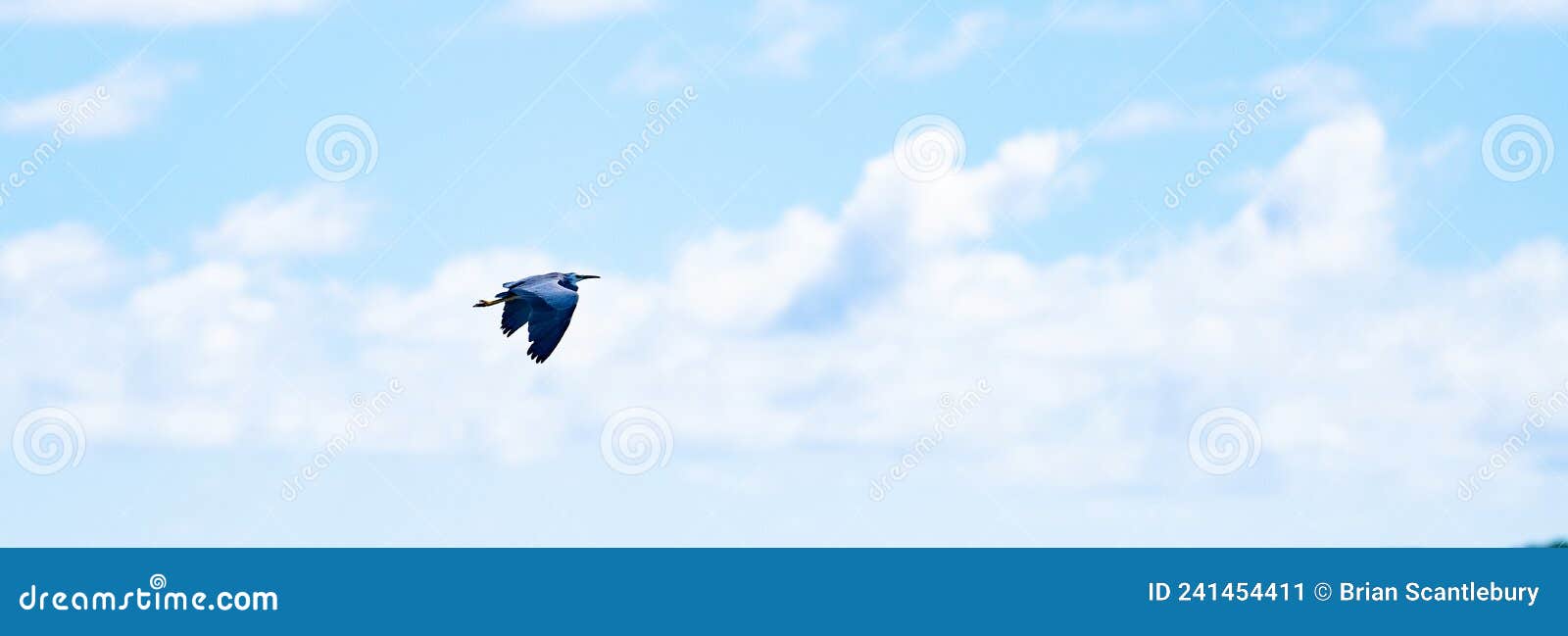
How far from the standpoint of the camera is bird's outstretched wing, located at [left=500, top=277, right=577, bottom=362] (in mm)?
39344

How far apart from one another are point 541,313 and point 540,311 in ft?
0.15

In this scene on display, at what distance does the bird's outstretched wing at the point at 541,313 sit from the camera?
129 ft

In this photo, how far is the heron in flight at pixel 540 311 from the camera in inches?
1549

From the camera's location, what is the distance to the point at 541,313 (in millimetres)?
39656

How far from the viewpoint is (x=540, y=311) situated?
1561 inches

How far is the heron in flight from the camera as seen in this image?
39.3 metres
